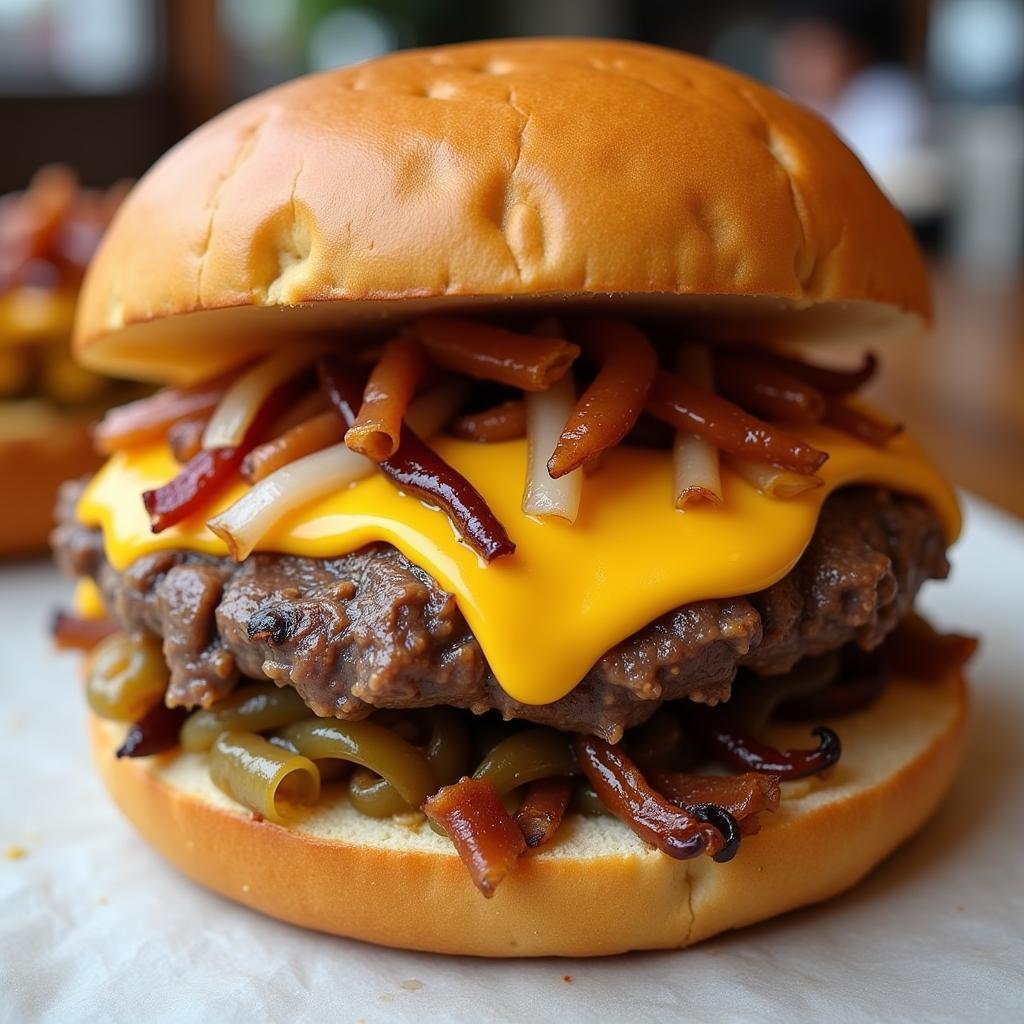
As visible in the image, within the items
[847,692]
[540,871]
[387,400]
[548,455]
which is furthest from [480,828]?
[847,692]

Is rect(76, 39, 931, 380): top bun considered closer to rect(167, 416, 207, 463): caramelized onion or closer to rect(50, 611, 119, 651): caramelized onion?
rect(167, 416, 207, 463): caramelized onion

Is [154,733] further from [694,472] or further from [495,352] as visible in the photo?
[694,472]

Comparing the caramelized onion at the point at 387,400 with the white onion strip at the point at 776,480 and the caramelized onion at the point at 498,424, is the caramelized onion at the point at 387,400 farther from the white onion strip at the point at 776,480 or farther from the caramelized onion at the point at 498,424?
the white onion strip at the point at 776,480

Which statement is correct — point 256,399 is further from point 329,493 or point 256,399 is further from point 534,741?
point 534,741

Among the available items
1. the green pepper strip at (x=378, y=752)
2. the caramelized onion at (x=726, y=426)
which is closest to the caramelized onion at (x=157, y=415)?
the green pepper strip at (x=378, y=752)

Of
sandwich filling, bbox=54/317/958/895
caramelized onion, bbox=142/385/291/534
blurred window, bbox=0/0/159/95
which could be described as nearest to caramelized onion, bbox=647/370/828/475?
sandwich filling, bbox=54/317/958/895

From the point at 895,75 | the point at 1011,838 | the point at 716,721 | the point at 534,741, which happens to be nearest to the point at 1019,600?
the point at 1011,838
